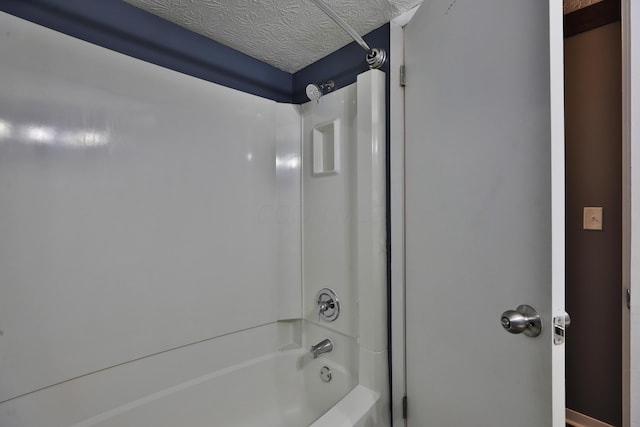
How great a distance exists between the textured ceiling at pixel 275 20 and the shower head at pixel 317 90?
0.22m

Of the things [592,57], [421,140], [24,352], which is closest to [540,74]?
[421,140]

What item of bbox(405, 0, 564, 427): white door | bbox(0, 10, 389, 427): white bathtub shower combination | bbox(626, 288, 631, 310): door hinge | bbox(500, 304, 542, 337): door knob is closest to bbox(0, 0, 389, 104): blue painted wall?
bbox(0, 10, 389, 427): white bathtub shower combination

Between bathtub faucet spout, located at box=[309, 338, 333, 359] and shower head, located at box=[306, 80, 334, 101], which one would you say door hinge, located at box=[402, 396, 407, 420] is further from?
shower head, located at box=[306, 80, 334, 101]

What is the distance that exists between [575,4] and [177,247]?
214cm

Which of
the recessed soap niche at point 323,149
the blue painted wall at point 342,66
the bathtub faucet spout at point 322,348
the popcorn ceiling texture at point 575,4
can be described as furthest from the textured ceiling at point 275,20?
the bathtub faucet spout at point 322,348

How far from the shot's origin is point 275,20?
1392 millimetres

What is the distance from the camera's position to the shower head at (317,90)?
1.54 metres

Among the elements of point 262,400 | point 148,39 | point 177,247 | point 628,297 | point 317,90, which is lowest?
point 262,400

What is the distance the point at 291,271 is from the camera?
1792mm

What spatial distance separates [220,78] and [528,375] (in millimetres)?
1878

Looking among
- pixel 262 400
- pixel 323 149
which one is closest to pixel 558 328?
pixel 323 149

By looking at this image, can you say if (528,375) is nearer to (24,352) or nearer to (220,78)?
(24,352)

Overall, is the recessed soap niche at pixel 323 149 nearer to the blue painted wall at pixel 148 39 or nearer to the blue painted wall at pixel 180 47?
the blue painted wall at pixel 180 47

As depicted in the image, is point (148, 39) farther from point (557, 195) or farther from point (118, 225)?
point (557, 195)
